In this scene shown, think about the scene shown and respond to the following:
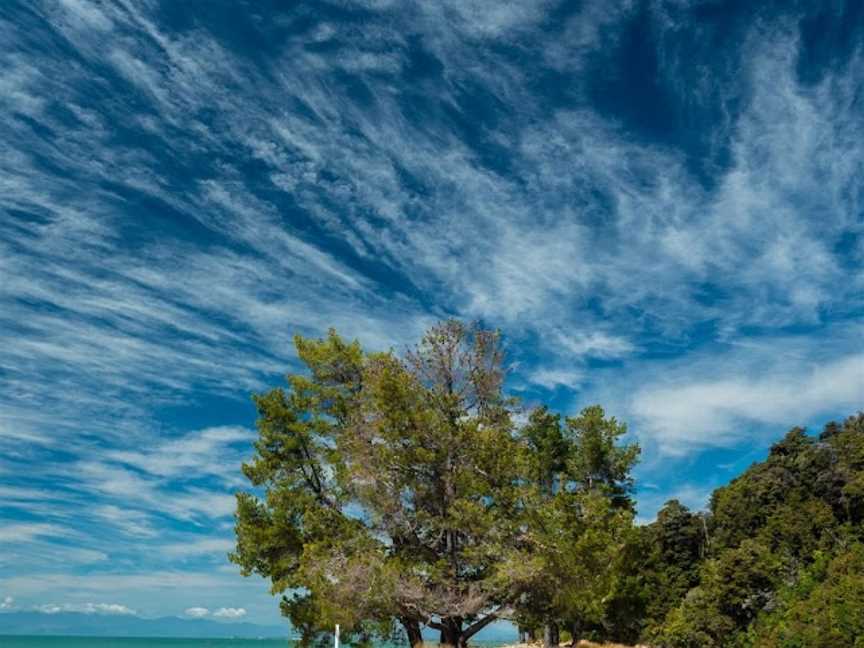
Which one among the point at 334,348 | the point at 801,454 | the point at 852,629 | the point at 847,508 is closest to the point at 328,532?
the point at 334,348

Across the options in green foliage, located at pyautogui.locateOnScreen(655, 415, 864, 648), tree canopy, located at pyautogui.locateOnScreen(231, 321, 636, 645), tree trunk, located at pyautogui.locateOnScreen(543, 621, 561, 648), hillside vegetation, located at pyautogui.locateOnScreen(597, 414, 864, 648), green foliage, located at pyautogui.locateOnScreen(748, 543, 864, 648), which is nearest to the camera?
tree canopy, located at pyautogui.locateOnScreen(231, 321, 636, 645)

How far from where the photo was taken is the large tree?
21953mm

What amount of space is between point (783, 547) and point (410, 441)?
30901 millimetres

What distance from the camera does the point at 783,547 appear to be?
145 feet

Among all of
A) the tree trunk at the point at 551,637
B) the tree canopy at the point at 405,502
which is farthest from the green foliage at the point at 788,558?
the tree canopy at the point at 405,502

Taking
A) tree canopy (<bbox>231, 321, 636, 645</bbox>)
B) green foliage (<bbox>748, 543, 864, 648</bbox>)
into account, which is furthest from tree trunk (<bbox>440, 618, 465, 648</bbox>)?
green foliage (<bbox>748, 543, 864, 648</bbox>)

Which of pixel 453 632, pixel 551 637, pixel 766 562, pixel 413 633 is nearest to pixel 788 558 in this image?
pixel 766 562

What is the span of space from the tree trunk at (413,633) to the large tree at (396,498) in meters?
0.04

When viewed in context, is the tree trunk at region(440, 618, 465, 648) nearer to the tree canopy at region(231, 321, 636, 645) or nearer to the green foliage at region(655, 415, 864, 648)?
the tree canopy at region(231, 321, 636, 645)

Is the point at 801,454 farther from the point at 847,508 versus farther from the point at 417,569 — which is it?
the point at 417,569

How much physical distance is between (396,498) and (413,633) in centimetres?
459

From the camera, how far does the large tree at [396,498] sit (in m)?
22.0

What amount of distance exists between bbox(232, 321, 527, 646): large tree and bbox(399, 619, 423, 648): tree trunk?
1.8 inches

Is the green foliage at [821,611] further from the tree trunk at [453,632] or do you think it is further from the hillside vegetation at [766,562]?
the tree trunk at [453,632]
